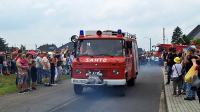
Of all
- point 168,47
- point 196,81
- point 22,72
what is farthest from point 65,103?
point 168,47

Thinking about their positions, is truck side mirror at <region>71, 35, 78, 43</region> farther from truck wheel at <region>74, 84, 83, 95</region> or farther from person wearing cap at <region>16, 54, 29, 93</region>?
person wearing cap at <region>16, 54, 29, 93</region>

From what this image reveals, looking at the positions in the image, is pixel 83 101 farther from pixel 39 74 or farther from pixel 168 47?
pixel 168 47

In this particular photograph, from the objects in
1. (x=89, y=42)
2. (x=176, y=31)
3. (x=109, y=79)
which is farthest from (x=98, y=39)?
(x=176, y=31)

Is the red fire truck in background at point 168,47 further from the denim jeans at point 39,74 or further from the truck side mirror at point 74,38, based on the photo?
the truck side mirror at point 74,38

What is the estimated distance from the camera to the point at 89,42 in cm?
1967

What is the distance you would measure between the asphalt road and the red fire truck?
643 mm

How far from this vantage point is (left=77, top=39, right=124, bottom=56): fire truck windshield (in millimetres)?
19312

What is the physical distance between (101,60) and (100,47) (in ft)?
2.91

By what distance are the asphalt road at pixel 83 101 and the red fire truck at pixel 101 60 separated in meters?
0.64

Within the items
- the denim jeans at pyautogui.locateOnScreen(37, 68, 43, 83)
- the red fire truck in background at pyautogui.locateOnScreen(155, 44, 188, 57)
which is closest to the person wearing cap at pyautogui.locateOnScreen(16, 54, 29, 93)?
the denim jeans at pyautogui.locateOnScreen(37, 68, 43, 83)

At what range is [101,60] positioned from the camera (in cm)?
1875

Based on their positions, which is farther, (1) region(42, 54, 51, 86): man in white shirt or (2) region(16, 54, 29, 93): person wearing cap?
(1) region(42, 54, 51, 86): man in white shirt

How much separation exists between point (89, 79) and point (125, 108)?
3770 millimetres

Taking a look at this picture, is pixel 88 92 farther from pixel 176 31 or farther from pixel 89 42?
pixel 176 31
